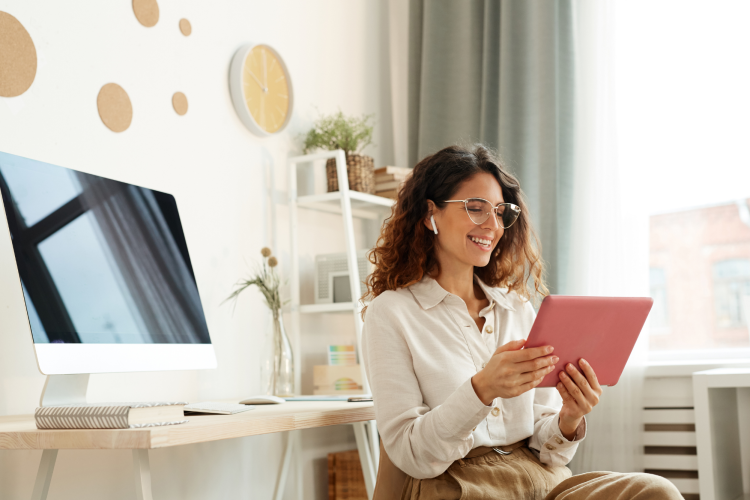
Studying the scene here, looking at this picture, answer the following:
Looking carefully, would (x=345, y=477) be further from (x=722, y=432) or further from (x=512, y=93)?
(x=512, y=93)

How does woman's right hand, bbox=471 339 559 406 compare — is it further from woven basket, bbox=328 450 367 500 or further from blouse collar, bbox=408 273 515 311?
woven basket, bbox=328 450 367 500

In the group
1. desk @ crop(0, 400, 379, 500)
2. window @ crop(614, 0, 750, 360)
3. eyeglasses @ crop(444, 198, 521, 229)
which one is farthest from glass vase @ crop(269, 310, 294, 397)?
window @ crop(614, 0, 750, 360)

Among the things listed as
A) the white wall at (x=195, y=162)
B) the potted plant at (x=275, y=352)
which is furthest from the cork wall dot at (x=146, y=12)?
the potted plant at (x=275, y=352)

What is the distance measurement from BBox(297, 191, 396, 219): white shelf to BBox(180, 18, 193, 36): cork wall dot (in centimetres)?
63

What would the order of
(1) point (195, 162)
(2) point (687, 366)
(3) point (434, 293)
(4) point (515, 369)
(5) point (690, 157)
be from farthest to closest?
(5) point (690, 157)
(2) point (687, 366)
(1) point (195, 162)
(3) point (434, 293)
(4) point (515, 369)

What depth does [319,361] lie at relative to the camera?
2.46 metres

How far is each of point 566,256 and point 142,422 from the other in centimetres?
167

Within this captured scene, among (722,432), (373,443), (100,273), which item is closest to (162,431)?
(100,273)

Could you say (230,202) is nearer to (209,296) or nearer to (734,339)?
(209,296)

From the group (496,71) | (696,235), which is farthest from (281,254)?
(696,235)

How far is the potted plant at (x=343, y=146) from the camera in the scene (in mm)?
2389

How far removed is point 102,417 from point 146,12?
1263mm

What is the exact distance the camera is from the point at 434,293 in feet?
4.60

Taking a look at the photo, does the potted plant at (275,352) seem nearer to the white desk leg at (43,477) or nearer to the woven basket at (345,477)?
the woven basket at (345,477)
